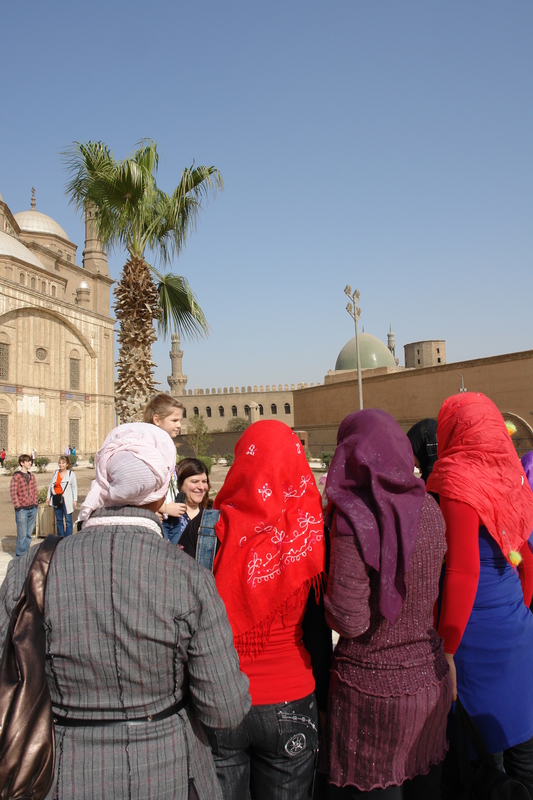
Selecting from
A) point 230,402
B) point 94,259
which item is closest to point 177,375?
point 230,402

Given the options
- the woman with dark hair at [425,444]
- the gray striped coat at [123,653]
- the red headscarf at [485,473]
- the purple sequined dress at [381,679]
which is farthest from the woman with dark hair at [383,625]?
the woman with dark hair at [425,444]

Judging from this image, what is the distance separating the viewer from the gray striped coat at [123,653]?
1.35 meters

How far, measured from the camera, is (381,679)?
1676mm

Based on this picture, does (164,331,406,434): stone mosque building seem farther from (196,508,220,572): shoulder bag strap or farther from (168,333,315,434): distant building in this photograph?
(196,508,220,572): shoulder bag strap

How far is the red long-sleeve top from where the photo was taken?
6.40ft

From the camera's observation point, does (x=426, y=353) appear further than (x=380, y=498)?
Yes

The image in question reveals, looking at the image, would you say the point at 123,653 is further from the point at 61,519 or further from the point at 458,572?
the point at 61,519

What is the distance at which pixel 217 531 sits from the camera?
70.0 inches

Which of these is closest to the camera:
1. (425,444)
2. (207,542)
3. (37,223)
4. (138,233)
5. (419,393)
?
(207,542)

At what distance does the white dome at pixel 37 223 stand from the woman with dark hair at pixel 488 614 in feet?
Answer: 135

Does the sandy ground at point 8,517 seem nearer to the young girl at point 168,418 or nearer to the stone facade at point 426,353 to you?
the young girl at point 168,418

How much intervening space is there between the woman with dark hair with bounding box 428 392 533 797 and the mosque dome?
42070 mm

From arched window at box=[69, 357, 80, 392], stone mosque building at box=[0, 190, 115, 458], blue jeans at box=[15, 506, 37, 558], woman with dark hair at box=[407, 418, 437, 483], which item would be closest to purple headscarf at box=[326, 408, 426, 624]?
woman with dark hair at box=[407, 418, 437, 483]

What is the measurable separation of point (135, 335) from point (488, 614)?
6.34 metres
